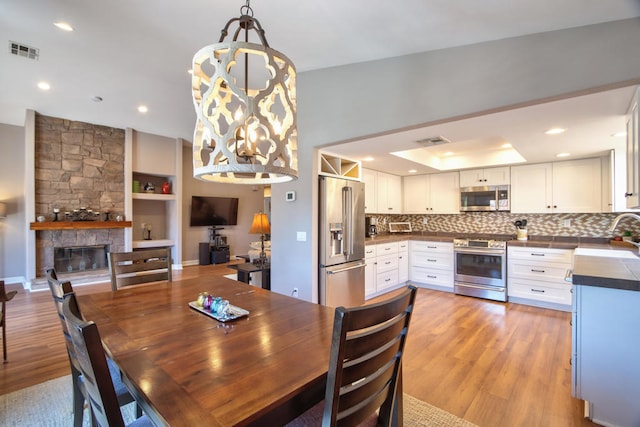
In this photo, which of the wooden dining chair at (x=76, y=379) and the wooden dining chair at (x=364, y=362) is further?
the wooden dining chair at (x=76, y=379)

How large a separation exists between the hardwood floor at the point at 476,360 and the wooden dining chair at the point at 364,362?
1.29m

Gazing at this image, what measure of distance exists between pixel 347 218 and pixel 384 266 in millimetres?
1469

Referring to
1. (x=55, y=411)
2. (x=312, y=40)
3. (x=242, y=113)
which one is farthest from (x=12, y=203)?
(x=242, y=113)

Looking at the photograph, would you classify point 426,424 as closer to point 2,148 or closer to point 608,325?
point 608,325

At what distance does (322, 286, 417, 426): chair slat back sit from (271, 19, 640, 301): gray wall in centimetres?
184

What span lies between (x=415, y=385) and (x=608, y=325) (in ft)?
4.22

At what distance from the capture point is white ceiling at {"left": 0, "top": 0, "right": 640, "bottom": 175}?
1.89 meters

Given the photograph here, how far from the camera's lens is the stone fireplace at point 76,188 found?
17.3ft

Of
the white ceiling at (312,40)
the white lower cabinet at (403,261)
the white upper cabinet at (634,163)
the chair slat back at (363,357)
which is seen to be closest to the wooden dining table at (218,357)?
the chair slat back at (363,357)

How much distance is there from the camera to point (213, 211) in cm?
783

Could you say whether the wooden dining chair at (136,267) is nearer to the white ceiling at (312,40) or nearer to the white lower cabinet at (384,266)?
the white ceiling at (312,40)

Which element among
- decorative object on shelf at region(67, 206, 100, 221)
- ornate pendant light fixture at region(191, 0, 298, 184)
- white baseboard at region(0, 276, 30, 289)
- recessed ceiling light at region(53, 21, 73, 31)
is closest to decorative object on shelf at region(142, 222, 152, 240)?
decorative object on shelf at region(67, 206, 100, 221)

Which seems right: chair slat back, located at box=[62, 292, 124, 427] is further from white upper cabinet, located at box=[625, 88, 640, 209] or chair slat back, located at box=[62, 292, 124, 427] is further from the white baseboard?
the white baseboard

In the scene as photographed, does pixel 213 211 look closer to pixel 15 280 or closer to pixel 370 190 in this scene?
pixel 15 280
